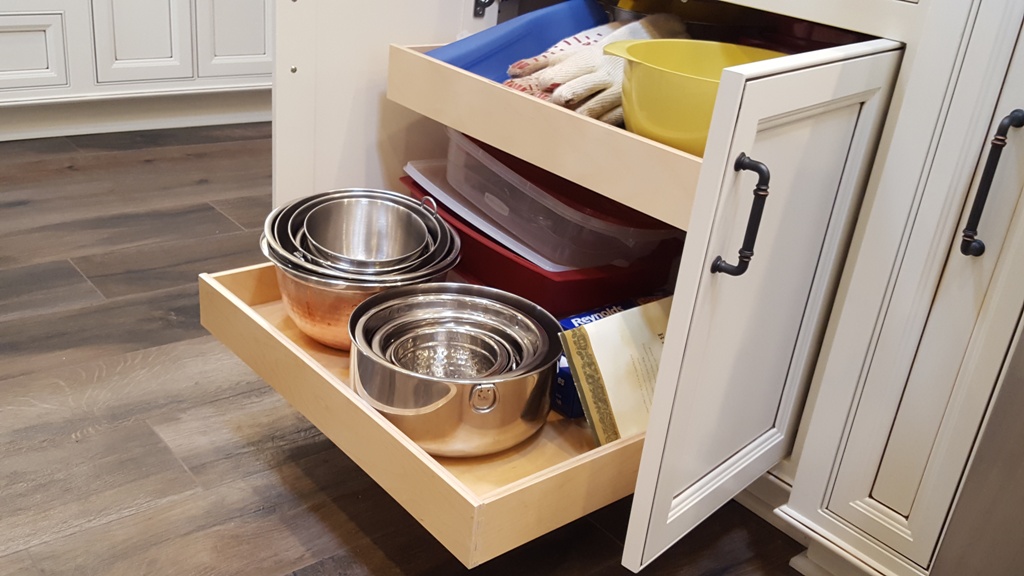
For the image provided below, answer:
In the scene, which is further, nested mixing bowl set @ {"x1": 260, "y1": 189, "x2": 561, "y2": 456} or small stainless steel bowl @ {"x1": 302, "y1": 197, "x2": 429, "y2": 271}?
small stainless steel bowl @ {"x1": 302, "y1": 197, "x2": 429, "y2": 271}

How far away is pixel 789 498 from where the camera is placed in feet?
4.05

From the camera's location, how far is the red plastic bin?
131 centimetres

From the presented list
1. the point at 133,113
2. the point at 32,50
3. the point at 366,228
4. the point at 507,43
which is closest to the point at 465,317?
the point at 366,228

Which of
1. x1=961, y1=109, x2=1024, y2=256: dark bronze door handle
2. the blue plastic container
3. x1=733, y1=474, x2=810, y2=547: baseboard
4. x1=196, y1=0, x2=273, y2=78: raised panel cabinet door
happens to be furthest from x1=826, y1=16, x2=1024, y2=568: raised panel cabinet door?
x1=196, y1=0, x2=273, y2=78: raised panel cabinet door

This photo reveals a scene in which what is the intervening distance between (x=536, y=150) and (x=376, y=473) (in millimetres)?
435

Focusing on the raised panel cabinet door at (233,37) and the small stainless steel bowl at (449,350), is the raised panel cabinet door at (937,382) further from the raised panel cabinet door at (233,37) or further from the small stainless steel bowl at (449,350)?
the raised panel cabinet door at (233,37)

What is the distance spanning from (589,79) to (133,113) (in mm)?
2119

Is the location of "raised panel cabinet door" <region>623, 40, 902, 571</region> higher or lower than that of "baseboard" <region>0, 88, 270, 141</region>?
higher

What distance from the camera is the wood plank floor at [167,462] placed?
1231 mm

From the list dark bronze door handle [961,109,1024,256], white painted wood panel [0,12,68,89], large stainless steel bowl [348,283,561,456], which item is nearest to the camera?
dark bronze door handle [961,109,1024,256]

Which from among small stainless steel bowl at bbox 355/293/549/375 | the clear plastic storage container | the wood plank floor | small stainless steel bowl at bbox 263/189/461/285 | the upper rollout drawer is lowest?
the wood plank floor

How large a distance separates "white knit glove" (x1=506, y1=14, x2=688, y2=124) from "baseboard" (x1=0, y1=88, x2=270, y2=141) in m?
1.90

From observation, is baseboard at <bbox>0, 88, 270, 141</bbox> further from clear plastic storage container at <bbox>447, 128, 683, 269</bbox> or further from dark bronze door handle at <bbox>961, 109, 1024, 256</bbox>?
dark bronze door handle at <bbox>961, 109, 1024, 256</bbox>

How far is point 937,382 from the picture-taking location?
3.46 ft
